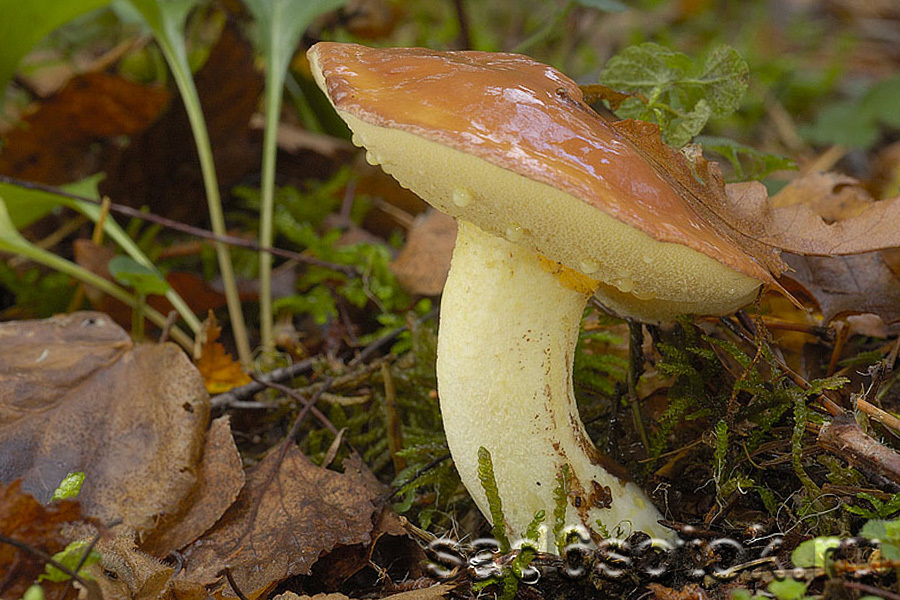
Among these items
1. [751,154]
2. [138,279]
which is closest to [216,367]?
[138,279]

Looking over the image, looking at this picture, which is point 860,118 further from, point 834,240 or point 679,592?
point 679,592

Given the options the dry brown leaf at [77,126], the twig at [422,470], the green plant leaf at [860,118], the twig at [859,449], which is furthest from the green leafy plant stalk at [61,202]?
the green plant leaf at [860,118]

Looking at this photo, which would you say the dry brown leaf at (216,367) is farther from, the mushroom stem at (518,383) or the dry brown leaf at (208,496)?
the mushroom stem at (518,383)

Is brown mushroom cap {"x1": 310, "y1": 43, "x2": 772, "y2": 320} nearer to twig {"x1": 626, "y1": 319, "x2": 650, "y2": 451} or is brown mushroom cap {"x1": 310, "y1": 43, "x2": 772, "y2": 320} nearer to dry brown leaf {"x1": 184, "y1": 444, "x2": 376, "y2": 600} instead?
twig {"x1": 626, "y1": 319, "x2": 650, "y2": 451}

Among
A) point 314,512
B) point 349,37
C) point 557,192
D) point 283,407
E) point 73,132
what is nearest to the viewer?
point 557,192

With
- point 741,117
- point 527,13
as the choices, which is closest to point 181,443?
point 741,117

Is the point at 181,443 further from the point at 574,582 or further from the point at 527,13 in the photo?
the point at 527,13

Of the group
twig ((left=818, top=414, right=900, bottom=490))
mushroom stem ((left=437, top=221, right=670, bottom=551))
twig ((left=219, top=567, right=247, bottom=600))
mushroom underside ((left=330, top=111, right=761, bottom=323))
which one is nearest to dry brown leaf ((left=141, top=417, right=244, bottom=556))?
twig ((left=219, top=567, right=247, bottom=600))
